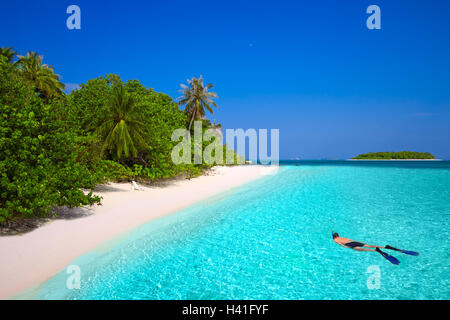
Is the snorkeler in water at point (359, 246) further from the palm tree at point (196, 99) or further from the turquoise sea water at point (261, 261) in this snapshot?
the palm tree at point (196, 99)

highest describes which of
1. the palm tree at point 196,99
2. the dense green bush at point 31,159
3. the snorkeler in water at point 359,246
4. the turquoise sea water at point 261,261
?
the palm tree at point 196,99

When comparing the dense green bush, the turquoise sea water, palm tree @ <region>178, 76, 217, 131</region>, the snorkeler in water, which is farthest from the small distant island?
the dense green bush

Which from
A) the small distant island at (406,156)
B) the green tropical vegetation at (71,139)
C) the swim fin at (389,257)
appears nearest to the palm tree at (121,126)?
the green tropical vegetation at (71,139)

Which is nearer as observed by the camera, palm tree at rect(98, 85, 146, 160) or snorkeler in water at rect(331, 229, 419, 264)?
snorkeler in water at rect(331, 229, 419, 264)

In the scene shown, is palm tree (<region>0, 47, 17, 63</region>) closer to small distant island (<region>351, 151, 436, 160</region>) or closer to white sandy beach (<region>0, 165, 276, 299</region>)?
white sandy beach (<region>0, 165, 276, 299</region>)

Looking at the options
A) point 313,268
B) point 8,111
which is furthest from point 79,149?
point 313,268

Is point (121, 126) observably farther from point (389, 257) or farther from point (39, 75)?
point (39, 75)

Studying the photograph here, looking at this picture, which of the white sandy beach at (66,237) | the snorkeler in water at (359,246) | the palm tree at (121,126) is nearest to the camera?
the white sandy beach at (66,237)

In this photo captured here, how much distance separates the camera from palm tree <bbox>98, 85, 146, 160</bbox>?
535 inches

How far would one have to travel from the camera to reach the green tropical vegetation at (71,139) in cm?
620

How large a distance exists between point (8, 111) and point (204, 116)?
28.9 meters

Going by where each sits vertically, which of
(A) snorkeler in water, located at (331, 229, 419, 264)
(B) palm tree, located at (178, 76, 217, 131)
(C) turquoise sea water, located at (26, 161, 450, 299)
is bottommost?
(C) turquoise sea water, located at (26, 161, 450, 299)

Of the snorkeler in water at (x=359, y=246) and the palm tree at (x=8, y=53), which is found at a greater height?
the palm tree at (x=8, y=53)

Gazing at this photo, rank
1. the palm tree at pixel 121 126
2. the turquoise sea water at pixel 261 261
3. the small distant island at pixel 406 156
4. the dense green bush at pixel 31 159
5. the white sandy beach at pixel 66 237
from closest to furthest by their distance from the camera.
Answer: the turquoise sea water at pixel 261 261
the white sandy beach at pixel 66 237
the dense green bush at pixel 31 159
the palm tree at pixel 121 126
the small distant island at pixel 406 156
